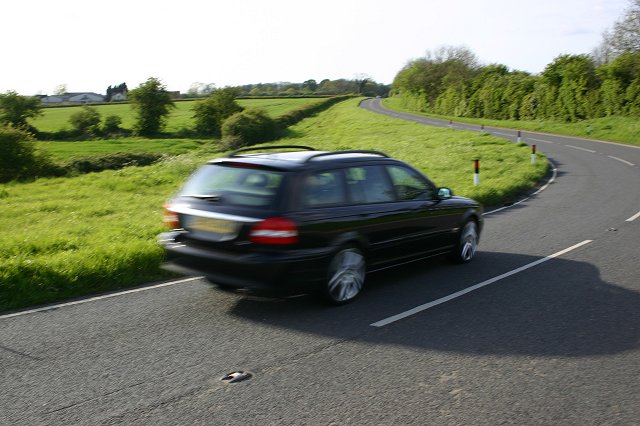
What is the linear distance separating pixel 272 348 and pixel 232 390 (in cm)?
90

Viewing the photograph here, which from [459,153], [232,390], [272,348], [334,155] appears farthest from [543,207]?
[459,153]

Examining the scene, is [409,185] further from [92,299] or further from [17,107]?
[17,107]

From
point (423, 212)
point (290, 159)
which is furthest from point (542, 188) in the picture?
point (290, 159)

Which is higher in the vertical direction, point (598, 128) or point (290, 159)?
point (290, 159)

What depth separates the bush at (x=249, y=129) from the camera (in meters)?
56.1

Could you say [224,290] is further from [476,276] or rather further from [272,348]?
[476,276]

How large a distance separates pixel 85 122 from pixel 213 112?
1402cm

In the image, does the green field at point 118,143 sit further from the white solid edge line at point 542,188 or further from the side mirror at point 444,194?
the side mirror at point 444,194

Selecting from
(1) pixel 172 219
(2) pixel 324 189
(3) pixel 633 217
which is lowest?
(3) pixel 633 217

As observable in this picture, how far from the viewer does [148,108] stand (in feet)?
226

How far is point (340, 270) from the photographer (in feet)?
21.1

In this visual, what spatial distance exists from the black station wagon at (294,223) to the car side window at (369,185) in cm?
1

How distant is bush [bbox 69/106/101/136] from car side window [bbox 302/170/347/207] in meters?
63.4

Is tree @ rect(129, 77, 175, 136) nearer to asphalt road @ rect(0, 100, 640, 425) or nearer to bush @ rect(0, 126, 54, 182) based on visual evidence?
bush @ rect(0, 126, 54, 182)
